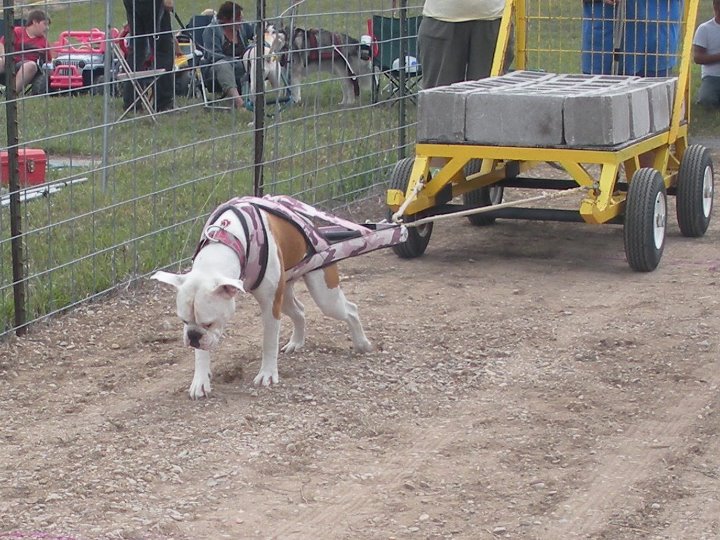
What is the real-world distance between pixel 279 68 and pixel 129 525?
4.81 meters

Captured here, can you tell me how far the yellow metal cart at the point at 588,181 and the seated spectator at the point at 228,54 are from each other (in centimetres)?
132

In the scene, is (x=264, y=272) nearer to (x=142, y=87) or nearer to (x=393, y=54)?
(x=142, y=87)

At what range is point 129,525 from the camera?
4.13 metres

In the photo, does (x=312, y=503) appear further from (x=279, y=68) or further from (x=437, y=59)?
(x=437, y=59)

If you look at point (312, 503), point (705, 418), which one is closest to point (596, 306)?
point (705, 418)

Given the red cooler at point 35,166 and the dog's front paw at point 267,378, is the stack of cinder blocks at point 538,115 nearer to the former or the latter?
the dog's front paw at point 267,378

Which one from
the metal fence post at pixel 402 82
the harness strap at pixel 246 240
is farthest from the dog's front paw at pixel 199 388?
the metal fence post at pixel 402 82

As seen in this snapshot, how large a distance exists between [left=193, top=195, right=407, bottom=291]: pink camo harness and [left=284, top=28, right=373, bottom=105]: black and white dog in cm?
240

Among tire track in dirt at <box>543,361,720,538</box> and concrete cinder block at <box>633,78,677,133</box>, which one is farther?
concrete cinder block at <box>633,78,677,133</box>

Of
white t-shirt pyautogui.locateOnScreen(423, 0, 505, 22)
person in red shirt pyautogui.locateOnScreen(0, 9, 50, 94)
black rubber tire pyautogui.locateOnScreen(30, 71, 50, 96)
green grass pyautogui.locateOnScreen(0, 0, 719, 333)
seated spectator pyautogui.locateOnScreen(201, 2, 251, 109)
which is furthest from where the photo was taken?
white t-shirt pyautogui.locateOnScreen(423, 0, 505, 22)

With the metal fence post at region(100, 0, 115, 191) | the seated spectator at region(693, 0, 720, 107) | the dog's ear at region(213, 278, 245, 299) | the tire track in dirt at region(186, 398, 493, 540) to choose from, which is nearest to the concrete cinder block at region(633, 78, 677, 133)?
the metal fence post at region(100, 0, 115, 191)

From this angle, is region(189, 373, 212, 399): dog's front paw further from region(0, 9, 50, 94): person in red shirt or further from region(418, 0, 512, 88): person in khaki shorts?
region(418, 0, 512, 88): person in khaki shorts

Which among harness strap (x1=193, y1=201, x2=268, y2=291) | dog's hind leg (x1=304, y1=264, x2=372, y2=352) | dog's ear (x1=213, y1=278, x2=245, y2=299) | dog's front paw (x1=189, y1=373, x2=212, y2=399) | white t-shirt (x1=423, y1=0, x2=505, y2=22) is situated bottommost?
dog's front paw (x1=189, y1=373, x2=212, y2=399)

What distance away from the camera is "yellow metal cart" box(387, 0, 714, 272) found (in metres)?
7.08
